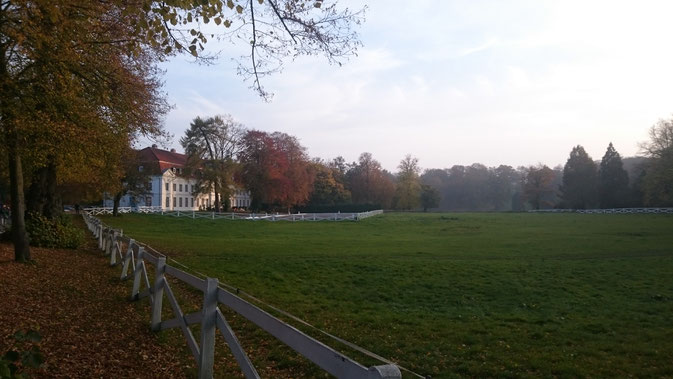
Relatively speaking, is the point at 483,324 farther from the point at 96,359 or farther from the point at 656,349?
the point at 96,359

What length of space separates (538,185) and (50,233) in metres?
98.7

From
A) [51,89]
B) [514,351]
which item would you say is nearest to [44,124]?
[51,89]

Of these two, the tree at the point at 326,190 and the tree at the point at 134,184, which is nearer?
the tree at the point at 134,184

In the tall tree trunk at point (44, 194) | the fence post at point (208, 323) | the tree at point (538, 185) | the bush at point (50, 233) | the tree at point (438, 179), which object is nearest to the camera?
the fence post at point (208, 323)

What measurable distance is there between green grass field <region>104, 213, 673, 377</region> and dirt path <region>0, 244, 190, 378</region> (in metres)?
3.03

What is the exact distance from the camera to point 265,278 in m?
14.5

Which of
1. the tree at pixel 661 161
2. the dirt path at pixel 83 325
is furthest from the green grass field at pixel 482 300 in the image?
the tree at pixel 661 161

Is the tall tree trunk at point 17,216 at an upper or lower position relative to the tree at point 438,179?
lower

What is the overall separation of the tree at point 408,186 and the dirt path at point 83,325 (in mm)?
89533

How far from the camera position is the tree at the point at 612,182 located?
8594 cm

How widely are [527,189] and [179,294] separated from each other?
102m

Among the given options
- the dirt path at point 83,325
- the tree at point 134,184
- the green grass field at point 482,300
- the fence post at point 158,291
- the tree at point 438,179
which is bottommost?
the green grass field at point 482,300

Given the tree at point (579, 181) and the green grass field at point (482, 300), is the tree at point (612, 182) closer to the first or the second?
the tree at point (579, 181)

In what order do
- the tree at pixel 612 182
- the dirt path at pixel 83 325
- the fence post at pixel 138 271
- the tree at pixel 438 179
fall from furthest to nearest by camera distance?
the tree at pixel 438 179
the tree at pixel 612 182
the fence post at pixel 138 271
the dirt path at pixel 83 325
